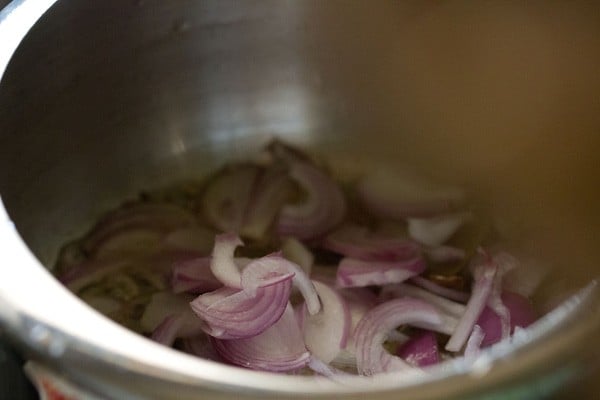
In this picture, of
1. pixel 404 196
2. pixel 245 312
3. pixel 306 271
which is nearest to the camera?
pixel 245 312

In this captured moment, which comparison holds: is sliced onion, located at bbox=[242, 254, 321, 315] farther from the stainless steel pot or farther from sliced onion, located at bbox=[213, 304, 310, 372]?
the stainless steel pot

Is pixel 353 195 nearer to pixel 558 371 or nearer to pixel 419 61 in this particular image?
pixel 419 61

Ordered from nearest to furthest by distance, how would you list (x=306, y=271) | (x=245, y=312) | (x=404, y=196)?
(x=245, y=312), (x=306, y=271), (x=404, y=196)

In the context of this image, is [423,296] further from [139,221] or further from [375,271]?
[139,221]

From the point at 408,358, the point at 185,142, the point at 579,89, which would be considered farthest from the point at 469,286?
the point at 185,142

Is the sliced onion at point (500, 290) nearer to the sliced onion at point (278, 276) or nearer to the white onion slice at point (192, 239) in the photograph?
the sliced onion at point (278, 276)

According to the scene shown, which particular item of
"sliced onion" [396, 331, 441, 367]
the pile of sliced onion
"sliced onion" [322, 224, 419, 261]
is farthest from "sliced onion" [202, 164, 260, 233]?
"sliced onion" [396, 331, 441, 367]

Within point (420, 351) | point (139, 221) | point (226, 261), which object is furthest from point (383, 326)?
point (139, 221)
